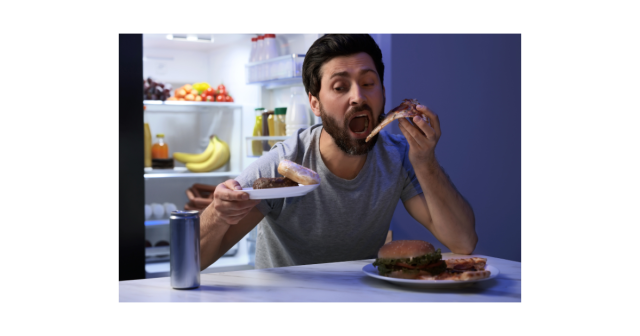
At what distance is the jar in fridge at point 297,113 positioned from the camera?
Answer: 10.4 feet

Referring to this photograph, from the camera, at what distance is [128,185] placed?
2.29 meters

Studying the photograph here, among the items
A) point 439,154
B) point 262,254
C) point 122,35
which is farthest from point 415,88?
point 122,35

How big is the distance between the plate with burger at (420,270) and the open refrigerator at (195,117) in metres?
2.64

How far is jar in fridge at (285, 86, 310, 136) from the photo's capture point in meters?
3.18

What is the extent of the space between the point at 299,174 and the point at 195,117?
3497mm

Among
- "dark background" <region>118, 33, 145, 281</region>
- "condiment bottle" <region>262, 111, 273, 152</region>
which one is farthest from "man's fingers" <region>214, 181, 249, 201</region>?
"condiment bottle" <region>262, 111, 273, 152</region>

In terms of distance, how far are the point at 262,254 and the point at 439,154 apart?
1286mm

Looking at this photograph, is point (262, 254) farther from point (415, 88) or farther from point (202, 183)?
point (202, 183)

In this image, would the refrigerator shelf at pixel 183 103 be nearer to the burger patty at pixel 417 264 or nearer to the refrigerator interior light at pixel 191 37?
the refrigerator interior light at pixel 191 37

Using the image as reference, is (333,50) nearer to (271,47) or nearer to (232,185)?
(232,185)

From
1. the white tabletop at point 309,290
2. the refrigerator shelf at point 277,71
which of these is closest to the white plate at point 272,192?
the white tabletop at point 309,290

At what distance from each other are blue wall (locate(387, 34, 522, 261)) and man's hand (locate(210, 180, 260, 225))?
1431mm

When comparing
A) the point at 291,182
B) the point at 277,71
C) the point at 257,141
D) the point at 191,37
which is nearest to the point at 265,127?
the point at 257,141

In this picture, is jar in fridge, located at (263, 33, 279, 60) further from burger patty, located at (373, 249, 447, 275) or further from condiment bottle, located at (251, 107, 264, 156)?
burger patty, located at (373, 249, 447, 275)
